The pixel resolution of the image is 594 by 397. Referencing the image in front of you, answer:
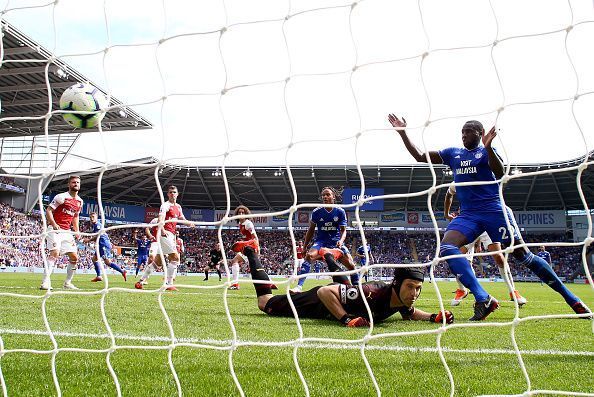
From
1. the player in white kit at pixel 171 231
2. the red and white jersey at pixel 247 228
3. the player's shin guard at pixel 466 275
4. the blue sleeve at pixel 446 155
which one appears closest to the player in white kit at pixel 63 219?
the player in white kit at pixel 171 231

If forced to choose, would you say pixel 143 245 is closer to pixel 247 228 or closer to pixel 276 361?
pixel 247 228

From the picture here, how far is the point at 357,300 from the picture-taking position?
4.63m

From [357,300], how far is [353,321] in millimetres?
240

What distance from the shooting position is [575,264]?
118ft

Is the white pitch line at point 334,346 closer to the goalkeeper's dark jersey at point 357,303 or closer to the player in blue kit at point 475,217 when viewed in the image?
the goalkeeper's dark jersey at point 357,303

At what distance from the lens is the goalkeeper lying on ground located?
4293 millimetres

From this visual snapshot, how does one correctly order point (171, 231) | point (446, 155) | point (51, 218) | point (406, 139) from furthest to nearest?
1. point (171, 231)
2. point (51, 218)
3. point (446, 155)
4. point (406, 139)

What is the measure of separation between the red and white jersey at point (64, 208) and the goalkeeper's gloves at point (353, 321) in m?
6.11

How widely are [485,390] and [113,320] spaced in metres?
3.28

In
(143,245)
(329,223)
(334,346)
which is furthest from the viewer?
(143,245)

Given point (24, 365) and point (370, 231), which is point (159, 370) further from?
point (370, 231)

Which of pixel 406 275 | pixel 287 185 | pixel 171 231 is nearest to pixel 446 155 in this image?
pixel 406 275

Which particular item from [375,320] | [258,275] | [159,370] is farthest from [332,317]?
[159,370]

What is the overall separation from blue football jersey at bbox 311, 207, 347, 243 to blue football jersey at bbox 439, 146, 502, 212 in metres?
3.77
